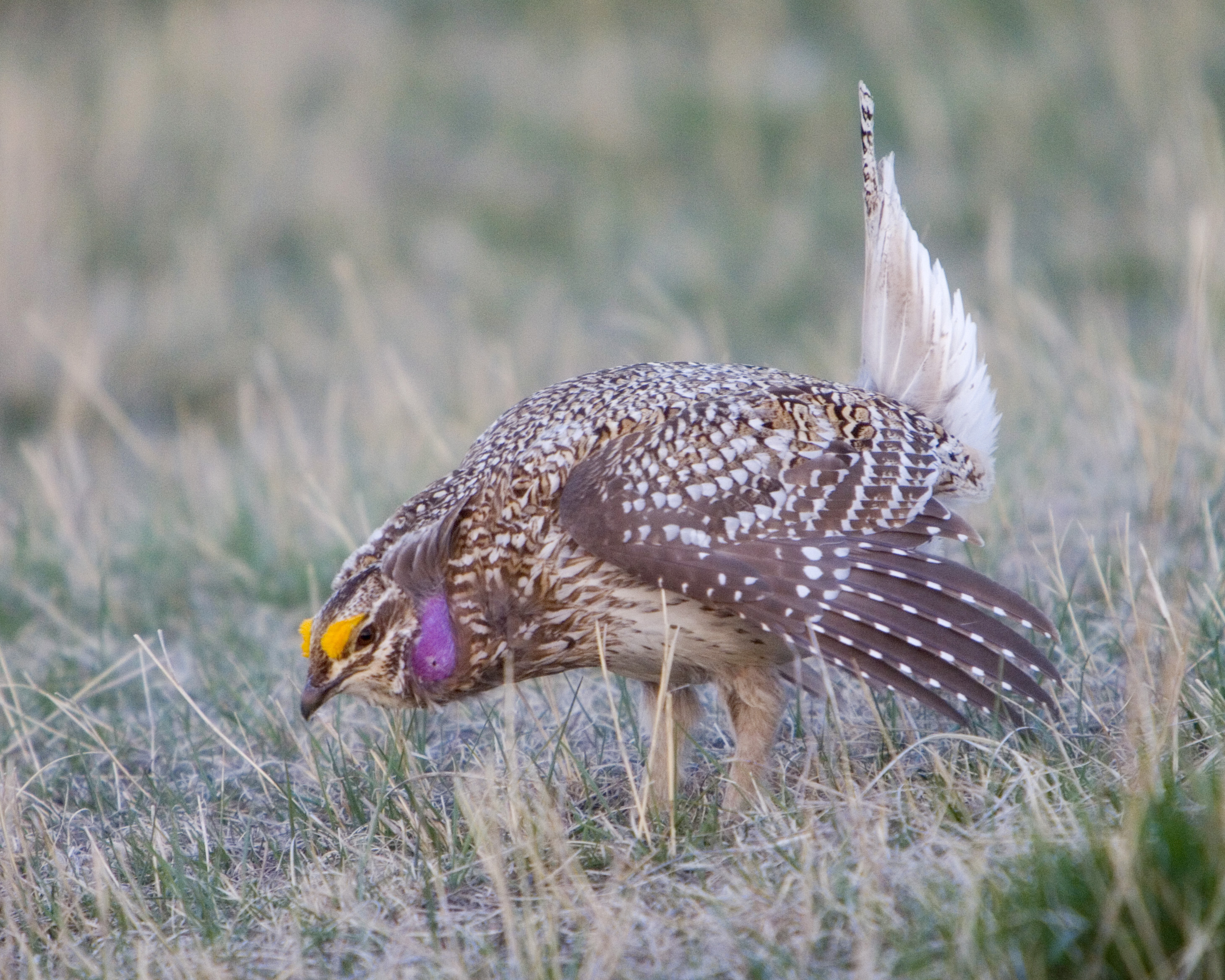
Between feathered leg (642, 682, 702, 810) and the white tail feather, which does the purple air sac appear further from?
the white tail feather

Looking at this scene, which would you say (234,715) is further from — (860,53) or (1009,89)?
(860,53)

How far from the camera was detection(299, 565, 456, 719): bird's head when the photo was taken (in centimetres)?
Answer: 331

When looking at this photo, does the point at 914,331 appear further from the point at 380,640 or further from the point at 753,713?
the point at 380,640

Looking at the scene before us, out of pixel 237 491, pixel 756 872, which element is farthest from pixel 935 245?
pixel 756 872

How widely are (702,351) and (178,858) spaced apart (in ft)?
14.7

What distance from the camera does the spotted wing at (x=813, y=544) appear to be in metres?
2.97

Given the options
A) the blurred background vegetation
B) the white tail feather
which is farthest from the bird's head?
the blurred background vegetation

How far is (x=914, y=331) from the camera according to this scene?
13.0ft

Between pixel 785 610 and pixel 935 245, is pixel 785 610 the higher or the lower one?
the lower one

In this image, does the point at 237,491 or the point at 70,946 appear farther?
the point at 237,491

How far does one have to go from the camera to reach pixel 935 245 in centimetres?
1024

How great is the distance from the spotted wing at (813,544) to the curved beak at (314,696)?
27.0 inches

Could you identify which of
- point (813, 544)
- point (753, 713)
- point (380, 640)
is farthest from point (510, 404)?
point (813, 544)

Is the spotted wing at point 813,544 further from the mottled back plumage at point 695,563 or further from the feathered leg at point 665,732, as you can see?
the feathered leg at point 665,732
